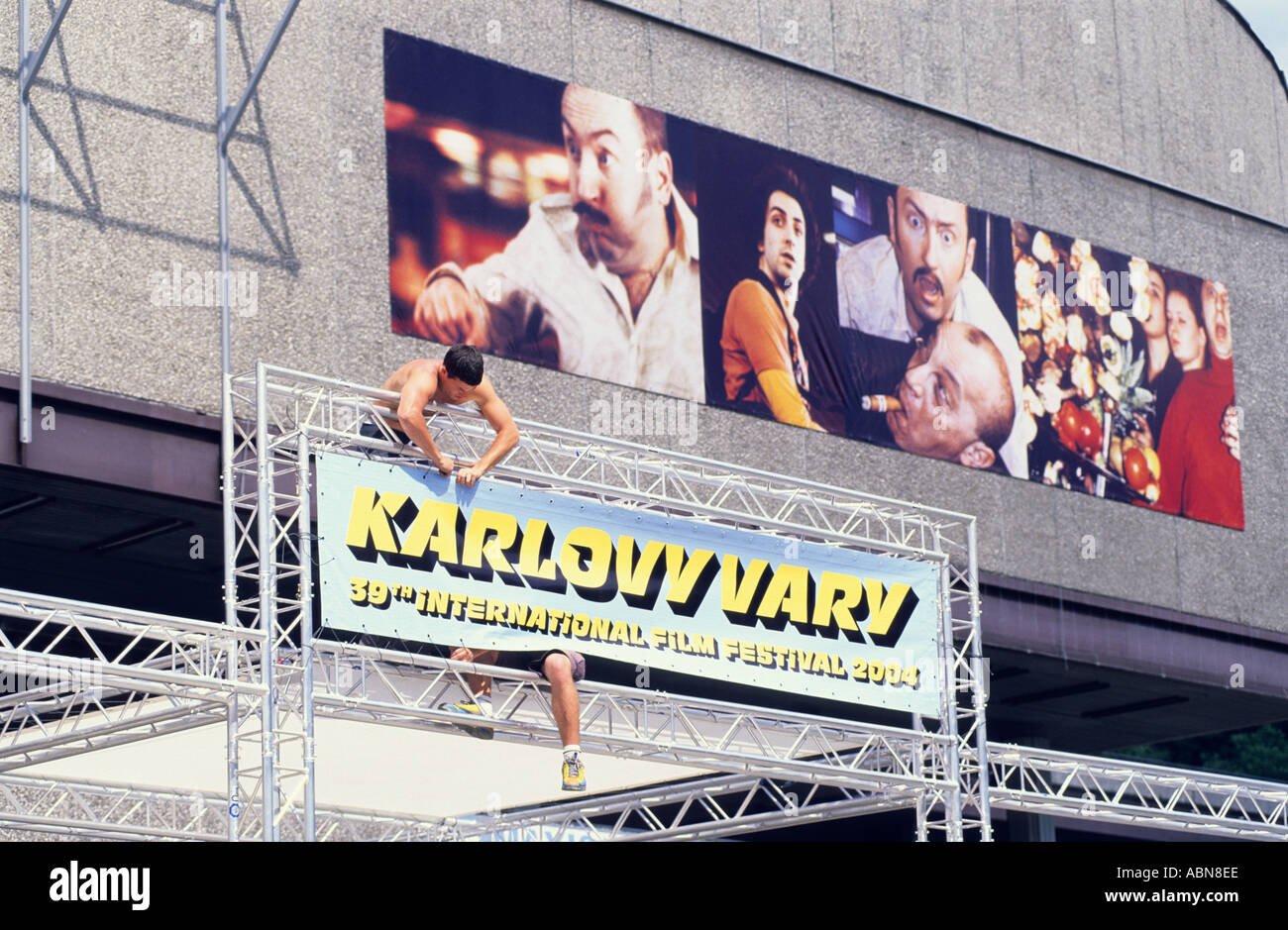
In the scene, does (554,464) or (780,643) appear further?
(554,464)

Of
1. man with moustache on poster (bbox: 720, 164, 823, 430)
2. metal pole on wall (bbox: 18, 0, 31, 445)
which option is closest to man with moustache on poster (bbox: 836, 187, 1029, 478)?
man with moustache on poster (bbox: 720, 164, 823, 430)

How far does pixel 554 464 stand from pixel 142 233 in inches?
200

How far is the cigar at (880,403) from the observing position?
22703mm

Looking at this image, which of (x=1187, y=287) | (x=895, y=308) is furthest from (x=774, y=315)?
(x=1187, y=287)

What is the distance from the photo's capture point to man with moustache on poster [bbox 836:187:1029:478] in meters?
23.0

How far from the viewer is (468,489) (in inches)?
562

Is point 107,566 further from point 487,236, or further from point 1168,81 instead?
point 1168,81

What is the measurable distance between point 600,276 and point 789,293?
2815 millimetres

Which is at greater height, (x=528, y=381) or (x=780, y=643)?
(x=528, y=381)

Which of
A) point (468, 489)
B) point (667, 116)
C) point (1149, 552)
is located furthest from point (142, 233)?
point (1149, 552)

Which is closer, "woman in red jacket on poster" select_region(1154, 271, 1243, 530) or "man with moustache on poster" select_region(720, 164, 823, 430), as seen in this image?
"man with moustache on poster" select_region(720, 164, 823, 430)

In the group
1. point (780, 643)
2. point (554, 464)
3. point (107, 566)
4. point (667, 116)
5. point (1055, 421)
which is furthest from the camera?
point (1055, 421)

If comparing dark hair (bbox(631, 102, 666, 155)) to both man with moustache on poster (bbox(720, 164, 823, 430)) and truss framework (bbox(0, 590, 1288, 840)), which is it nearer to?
man with moustache on poster (bbox(720, 164, 823, 430))

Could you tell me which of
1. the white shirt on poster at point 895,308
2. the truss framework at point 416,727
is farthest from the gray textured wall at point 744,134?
the truss framework at point 416,727
